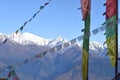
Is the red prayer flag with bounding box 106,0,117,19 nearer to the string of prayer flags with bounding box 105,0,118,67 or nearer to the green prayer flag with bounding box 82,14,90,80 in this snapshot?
the string of prayer flags with bounding box 105,0,118,67

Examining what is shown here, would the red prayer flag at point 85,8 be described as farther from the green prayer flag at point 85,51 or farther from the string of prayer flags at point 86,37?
the green prayer flag at point 85,51

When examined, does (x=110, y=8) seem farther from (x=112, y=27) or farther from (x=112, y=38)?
(x=112, y=38)

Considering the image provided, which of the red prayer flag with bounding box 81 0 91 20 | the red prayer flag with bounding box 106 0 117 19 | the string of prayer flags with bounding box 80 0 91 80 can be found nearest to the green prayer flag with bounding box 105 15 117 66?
the red prayer flag with bounding box 106 0 117 19

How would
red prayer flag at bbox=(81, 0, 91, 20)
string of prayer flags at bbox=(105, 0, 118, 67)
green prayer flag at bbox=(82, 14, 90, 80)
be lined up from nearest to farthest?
string of prayer flags at bbox=(105, 0, 118, 67), green prayer flag at bbox=(82, 14, 90, 80), red prayer flag at bbox=(81, 0, 91, 20)

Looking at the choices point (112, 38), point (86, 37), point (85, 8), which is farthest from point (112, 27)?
point (85, 8)

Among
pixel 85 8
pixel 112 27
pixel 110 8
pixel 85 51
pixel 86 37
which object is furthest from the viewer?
pixel 85 8

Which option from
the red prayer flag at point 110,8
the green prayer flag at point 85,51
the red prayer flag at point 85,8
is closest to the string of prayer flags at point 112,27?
→ the red prayer flag at point 110,8

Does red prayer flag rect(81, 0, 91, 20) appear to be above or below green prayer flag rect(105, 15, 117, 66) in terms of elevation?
above

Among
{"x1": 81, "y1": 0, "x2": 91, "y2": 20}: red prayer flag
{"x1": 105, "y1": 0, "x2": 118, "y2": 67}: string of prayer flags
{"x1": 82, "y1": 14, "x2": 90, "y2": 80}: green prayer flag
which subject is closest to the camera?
{"x1": 105, "y1": 0, "x2": 118, "y2": 67}: string of prayer flags

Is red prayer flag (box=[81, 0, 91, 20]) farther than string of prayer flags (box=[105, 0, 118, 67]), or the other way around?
red prayer flag (box=[81, 0, 91, 20])

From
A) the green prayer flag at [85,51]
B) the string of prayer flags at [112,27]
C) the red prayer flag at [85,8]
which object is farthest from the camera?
the red prayer flag at [85,8]

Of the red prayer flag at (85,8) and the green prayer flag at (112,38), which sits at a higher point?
the red prayer flag at (85,8)

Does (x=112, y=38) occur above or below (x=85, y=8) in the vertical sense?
below

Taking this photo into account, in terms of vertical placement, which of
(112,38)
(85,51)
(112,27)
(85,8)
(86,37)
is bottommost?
(85,51)
